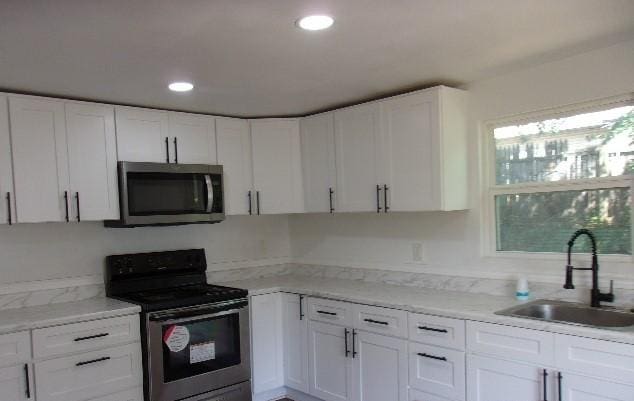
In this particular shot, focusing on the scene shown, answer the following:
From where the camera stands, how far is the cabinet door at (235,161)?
379 cm

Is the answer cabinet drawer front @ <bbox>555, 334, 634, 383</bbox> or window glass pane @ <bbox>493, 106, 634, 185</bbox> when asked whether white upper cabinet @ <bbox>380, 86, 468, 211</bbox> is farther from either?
cabinet drawer front @ <bbox>555, 334, 634, 383</bbox>

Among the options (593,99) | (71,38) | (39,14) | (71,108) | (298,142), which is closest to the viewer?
(39,14)

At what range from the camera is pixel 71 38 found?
6.79 feet

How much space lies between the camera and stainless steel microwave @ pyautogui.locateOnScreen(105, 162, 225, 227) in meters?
3.23

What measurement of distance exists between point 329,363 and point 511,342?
133cm

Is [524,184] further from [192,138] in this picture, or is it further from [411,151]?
[192,138]

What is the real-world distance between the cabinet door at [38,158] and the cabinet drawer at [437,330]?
2.17 m

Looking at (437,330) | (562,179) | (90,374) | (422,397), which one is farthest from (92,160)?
(562,179)

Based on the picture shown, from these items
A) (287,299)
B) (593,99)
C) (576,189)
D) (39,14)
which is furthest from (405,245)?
(39,14)

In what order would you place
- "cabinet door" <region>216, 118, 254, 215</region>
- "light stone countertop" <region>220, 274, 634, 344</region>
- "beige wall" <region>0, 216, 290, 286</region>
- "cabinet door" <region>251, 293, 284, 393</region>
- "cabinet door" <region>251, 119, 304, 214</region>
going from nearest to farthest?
"light stone countertop" <region>220, 274, 634, 344</region> → "beige wall" <region>0, 216, 290, 286</region> → "cabinet door" <region>251, 293, 284, 393</region> → "cabinet door" <region>216, 118, 254, 215</region> → "cabinet door" <region>251, 119, 304, 214</region>

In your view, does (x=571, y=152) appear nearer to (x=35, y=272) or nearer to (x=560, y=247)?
(x=560, y=247)

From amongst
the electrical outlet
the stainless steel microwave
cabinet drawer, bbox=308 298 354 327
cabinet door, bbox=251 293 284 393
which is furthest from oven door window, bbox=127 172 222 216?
the electrical outlet

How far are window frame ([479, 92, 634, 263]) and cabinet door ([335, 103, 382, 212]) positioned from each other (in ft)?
2.21

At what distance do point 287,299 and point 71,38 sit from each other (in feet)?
7.38
